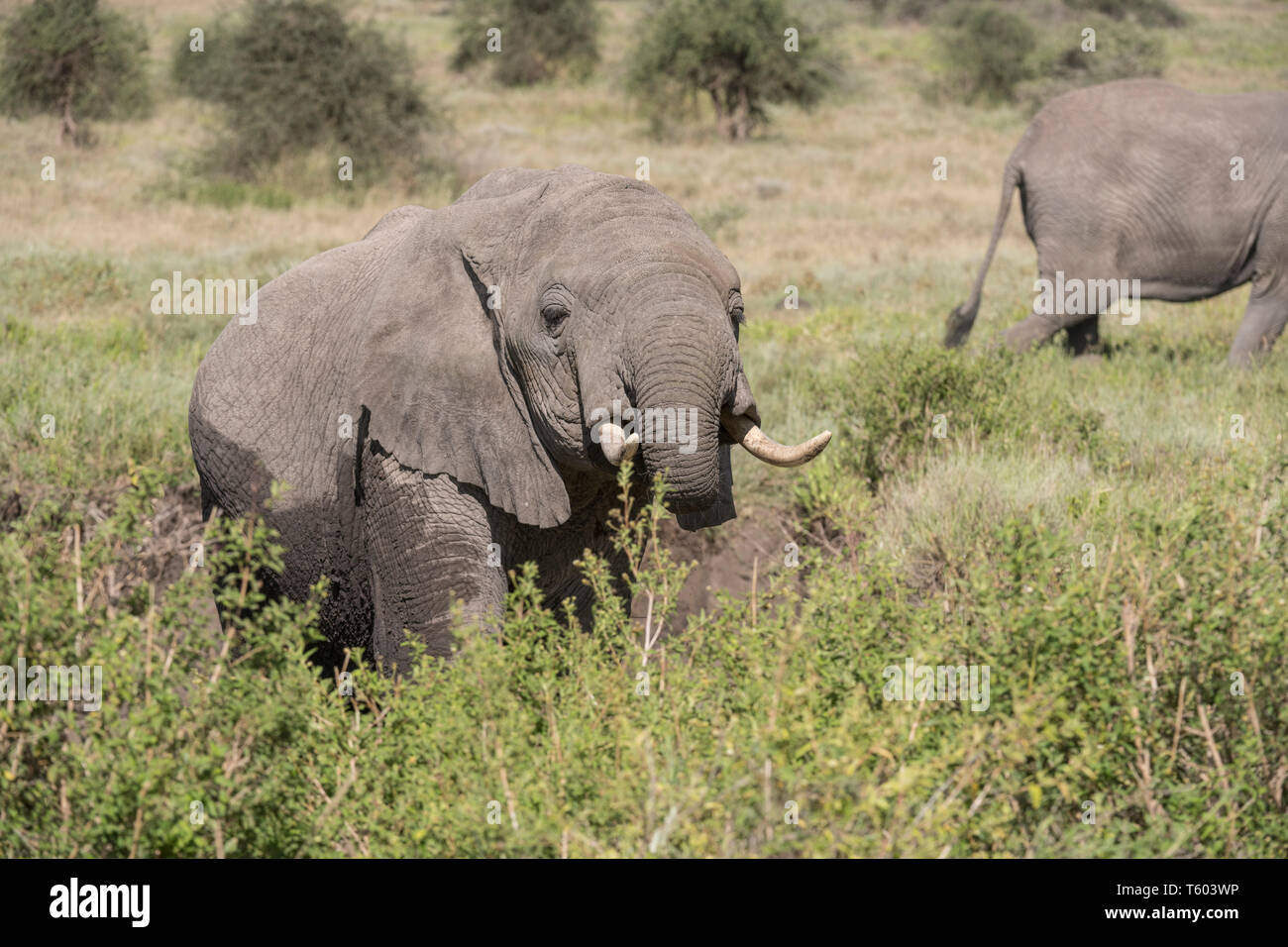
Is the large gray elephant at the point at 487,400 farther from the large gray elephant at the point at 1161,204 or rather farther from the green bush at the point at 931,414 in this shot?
A: the large gray elephant at the point at 1161,204

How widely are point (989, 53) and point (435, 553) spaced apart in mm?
37992

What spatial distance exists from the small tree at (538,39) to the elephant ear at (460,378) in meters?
36.0

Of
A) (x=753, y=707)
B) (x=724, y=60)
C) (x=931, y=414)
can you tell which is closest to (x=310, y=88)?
(x=724, y=60)

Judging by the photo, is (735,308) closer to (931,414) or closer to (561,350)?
(561,350)

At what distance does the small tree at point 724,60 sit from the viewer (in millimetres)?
30391

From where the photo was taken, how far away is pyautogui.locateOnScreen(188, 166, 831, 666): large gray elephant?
404 centimetres

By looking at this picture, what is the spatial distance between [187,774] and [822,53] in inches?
1267

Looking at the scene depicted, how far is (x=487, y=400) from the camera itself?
453cm

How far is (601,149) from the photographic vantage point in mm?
26672

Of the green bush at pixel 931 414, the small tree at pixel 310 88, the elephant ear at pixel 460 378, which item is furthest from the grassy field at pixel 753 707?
the small tree at pixel 310 88

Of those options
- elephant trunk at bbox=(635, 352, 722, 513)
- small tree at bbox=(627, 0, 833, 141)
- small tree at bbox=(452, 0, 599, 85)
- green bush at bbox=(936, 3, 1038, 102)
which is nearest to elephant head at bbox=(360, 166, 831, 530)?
elephant trunk at bbox=(635, 352, 722, 513)

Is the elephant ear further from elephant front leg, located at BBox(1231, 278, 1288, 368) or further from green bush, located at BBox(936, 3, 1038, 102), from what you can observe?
green bush, located at BBox(936, 3, 1038, 102)

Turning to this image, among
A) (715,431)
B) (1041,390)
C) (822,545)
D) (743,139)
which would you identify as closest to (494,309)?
(715,431)

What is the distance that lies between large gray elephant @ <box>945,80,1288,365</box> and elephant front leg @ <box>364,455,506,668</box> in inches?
259
